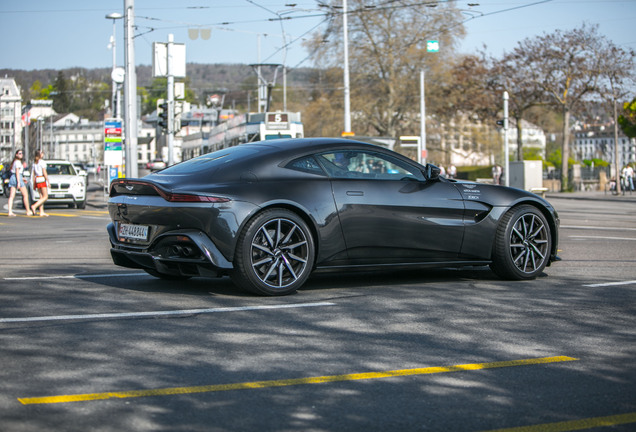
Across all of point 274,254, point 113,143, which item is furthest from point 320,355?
point 113,143

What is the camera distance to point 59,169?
96.5 ft

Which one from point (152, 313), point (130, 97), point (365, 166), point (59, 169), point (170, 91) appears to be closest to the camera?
point (152, 313)

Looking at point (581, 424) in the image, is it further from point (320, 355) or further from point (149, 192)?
point (149, 192)

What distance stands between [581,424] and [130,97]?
87.1 ft

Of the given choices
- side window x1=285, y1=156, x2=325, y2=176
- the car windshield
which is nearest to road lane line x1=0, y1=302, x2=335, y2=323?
side window x1=285, y1=156, x2=325, y2=176

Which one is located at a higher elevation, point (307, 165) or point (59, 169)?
point (59, 169)

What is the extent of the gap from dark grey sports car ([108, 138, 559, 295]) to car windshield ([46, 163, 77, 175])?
72.9 feet

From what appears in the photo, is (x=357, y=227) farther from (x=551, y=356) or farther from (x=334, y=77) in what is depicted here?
(x=334, y=77)

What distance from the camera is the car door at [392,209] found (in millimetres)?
7461

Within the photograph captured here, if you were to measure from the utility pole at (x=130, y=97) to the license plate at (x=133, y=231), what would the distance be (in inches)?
818

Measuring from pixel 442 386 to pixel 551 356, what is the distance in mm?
1016

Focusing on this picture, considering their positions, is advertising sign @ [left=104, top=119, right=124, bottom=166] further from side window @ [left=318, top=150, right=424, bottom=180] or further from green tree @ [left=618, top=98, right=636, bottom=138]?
green tree @ [left=618, top=98, right=636, bottom=138]

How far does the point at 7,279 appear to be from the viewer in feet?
26.7

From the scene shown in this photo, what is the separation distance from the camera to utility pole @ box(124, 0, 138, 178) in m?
27.9
